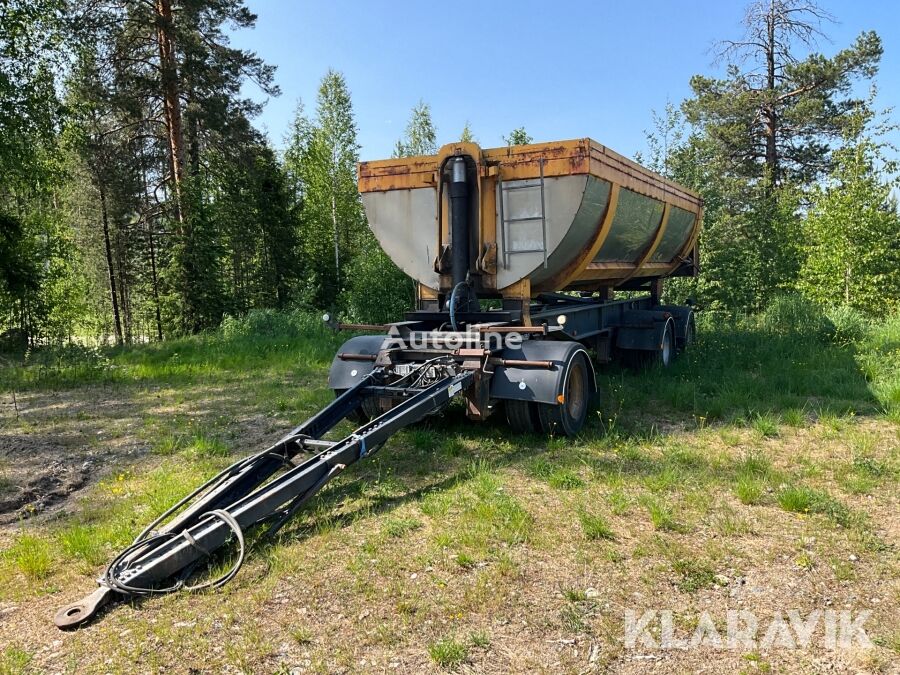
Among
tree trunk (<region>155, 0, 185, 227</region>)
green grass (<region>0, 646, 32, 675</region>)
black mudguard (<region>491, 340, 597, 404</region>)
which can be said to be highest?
tree trunk (<region>155, 0, 185, 227</region>)

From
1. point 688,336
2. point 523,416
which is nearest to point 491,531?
point 523,416

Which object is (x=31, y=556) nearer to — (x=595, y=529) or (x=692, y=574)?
(x=595, y=529)

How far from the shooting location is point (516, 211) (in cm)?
622

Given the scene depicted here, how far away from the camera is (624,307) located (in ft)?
31.5

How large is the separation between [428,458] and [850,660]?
11.3 feet

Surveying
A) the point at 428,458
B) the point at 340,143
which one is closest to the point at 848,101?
the point at 340,143

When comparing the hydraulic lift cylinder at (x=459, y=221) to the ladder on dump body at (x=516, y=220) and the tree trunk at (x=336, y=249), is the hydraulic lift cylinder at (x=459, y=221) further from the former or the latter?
the tree trunk at (x=336, y=249)

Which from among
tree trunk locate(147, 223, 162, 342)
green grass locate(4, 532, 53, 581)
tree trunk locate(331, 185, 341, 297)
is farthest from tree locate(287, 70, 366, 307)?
green grass locate(4, 532, 53, 581)

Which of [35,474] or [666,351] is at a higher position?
[666,351]

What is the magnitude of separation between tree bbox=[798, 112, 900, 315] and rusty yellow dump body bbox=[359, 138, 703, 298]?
29.4 ft

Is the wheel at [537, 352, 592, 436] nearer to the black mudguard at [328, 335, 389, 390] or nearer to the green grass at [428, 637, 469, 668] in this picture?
the black mudguard at [328, 335, 389, 390]

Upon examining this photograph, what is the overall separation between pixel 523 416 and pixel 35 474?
4579 mm

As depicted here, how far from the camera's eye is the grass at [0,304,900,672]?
282 centimetres

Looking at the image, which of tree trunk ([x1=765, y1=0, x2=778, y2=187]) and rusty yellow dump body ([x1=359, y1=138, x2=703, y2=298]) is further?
tree trunk ([x1=765, y1=0, x2=778, y2=187])
